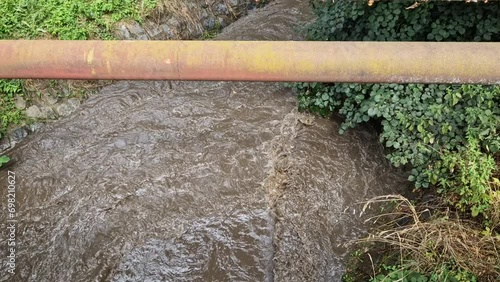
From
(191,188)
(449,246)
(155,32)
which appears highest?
(449,246)

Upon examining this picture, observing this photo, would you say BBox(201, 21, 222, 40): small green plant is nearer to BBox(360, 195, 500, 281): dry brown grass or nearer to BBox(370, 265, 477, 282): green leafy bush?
BBox(360, 195, 500, 281): dry brown grass

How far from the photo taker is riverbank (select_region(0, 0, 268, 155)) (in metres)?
5.61

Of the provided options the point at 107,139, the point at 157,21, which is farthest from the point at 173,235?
the point at 157,21

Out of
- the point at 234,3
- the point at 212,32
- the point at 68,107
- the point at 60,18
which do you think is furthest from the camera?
the point at 234,3

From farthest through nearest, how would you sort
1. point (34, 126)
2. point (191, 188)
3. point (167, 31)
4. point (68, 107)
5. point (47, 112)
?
1. point (167, 31)
2. point (68, 107)
3. point (47, 112)
4. point (34, 126)
5. point (191, 188)

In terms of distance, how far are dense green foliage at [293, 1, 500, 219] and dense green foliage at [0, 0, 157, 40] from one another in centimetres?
333

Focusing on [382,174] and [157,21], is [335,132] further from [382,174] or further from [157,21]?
[157,21]

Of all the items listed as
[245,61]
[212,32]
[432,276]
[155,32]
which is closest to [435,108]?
[432,276]

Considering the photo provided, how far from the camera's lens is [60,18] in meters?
6.05

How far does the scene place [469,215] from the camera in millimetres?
4082

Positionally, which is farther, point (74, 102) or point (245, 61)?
point (74, 102)

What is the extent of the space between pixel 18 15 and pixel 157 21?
191cm

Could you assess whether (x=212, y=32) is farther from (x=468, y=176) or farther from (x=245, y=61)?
(x=245, y=61)

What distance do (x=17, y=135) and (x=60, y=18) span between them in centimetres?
171
